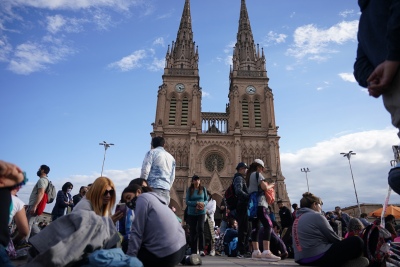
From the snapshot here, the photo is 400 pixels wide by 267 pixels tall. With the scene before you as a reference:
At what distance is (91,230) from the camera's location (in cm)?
254

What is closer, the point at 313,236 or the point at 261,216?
the point at 313,236

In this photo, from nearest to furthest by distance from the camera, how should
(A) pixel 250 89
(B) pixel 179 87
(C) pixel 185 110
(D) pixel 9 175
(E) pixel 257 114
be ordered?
(D) pixel 9 175, (C) pixel 185 110, (E) pixel 257 114, (B) pixel 179 87, (A) pixel 250 89

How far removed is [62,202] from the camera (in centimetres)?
796

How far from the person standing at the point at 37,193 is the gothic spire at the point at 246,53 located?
36.2m

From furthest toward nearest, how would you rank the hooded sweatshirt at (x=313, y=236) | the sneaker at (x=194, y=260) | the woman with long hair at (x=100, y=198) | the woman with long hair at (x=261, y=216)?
the woman with long hair at (x=261, y=216) → the sneaker at (x=194, y=260) → the hooded sweatshirt at (x=313, y=236) → the woman with long hair at (x=100, y=198)

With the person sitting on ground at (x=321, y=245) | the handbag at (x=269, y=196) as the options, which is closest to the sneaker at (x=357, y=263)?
the person sitting on ground at (x=321, y=245)

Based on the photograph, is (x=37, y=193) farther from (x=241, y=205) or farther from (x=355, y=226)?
(x=355, y=226)

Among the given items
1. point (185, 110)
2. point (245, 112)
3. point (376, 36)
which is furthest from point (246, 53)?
point (376, 36)

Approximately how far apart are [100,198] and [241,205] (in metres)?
4.22

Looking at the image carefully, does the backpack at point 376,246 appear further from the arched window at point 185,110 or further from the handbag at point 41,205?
the arched window at point 185,110

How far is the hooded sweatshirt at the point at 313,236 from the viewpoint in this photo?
4.20m

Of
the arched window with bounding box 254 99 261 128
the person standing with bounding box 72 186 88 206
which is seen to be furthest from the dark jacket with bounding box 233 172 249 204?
the arched window with bounding box 254 99 261 128

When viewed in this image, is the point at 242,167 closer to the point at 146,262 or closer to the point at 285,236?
the point at 285,236

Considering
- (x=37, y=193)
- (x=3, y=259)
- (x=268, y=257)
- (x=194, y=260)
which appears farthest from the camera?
(x=37, y=193)
